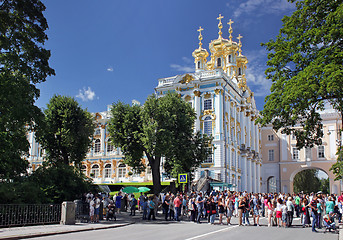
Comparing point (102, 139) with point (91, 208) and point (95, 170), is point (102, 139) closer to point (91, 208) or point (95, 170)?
point (95, 170)

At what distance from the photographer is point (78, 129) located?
37.3 m

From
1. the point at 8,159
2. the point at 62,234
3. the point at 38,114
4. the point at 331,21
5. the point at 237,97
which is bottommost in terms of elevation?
the point at 62,234

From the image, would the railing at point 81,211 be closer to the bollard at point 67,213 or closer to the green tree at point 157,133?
the bollard at point 67,213

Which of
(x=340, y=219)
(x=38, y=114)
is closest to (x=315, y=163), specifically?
(x=340, y=219)

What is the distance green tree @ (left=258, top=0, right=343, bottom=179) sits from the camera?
17531 millimetres

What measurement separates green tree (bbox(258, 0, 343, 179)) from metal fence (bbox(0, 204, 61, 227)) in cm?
1214

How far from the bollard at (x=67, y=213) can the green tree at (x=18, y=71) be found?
4.39 metres

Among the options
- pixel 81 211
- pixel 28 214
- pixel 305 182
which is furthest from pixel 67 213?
pixel 305 182

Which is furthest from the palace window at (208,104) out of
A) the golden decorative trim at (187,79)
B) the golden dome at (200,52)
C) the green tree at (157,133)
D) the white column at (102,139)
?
the white column at (102,139)

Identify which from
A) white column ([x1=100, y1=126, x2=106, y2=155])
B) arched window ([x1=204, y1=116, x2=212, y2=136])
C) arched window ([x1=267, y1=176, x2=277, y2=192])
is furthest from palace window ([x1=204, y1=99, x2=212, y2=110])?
arched window ([x1=267, y1=176, x2=277, y2=192])

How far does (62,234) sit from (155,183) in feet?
61.9

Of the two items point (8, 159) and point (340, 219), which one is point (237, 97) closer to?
point (340, 219)

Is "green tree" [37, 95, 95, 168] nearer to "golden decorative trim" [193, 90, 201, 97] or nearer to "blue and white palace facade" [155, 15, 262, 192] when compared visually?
"blue and white palace facade" [155, 15, 262, 192]

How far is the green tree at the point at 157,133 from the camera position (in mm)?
33812
